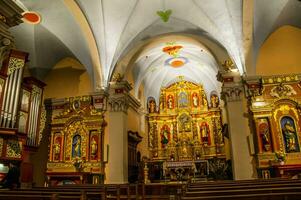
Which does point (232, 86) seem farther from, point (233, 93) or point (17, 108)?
point (17, 108)

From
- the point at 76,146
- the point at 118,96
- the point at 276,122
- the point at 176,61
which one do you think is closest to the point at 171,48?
the point at 176,61

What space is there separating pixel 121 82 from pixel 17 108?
4.58 meters

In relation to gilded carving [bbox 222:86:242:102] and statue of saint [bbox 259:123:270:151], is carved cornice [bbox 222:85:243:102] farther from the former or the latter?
statue of saint [bbox 259:123:270:151]

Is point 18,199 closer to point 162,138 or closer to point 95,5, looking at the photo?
point 95,5

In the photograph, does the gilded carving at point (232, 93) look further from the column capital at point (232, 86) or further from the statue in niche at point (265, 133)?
the statue in niche at point (265, 133)

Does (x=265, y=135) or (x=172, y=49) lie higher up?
(x=172, y=49)

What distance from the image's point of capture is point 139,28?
11.5 m

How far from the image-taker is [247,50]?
1048 centimetres

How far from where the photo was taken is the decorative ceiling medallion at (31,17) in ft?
33.8

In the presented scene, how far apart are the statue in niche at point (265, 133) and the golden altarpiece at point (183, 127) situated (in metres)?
7.10

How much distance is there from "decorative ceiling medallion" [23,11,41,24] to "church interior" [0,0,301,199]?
40 mm

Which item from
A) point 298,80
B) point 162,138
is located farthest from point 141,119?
point 298,80

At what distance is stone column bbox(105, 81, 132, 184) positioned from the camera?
10570 millimetres

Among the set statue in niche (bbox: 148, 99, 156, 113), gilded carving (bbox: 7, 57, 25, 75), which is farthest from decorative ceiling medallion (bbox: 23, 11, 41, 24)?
statue in niche (bbox: 148, 99, 156, 113)
